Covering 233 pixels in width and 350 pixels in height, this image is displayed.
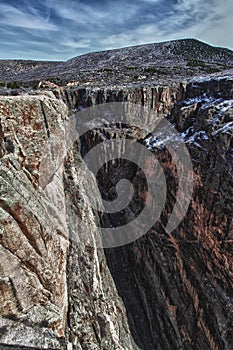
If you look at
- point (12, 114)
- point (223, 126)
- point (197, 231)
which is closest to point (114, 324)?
point (197, 231)

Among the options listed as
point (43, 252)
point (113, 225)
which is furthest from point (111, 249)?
point (43, 252)

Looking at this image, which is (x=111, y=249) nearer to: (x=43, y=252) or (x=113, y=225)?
(x=113, y=225)

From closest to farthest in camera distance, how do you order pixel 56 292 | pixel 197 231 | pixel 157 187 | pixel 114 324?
pixel 56 292, pixel 114 324, pixel 197 231, pixel 157 187

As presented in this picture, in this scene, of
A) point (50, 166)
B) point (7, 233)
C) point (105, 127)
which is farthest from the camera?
point (105, 127)

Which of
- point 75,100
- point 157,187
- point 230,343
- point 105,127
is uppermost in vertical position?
point 75,100

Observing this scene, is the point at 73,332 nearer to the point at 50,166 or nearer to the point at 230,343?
the point at 50,166

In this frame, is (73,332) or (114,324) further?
(114,324)

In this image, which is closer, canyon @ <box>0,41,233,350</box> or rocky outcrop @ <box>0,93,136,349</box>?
rocky outcrop @ <box>0,93,136,349</box>
